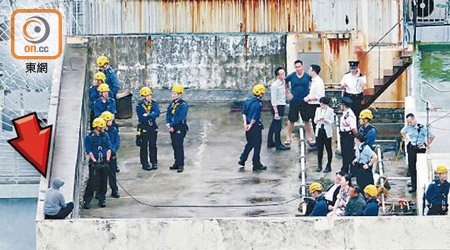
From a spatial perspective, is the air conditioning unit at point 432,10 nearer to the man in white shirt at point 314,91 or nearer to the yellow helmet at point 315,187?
the man in white shirt at point 314,91

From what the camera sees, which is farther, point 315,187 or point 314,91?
point 314,91

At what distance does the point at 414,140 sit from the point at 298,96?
7.89 feet

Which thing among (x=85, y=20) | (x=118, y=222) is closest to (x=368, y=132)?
(x=118, y=222)

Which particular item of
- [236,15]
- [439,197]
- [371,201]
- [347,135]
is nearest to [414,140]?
[347,135]

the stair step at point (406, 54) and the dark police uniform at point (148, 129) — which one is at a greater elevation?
the stair step at point (406, 54)

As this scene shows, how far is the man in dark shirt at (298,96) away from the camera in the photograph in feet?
78.8

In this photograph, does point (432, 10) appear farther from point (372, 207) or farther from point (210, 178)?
point (372, 207)

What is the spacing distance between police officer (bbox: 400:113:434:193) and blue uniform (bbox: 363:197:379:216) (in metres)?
2.30

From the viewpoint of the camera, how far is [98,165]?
21828 mm

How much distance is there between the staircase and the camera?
25.5 metres

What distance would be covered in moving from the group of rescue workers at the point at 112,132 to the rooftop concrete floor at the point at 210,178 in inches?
11.1

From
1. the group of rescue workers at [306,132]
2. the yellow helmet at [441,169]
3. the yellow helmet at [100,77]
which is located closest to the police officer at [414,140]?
the group of rescue workers at [306,132]

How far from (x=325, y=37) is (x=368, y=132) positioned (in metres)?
5.77

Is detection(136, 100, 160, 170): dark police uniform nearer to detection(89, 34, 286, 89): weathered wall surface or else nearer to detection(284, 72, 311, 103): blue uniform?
detection(284, 72, 311, 103): blue uniform
